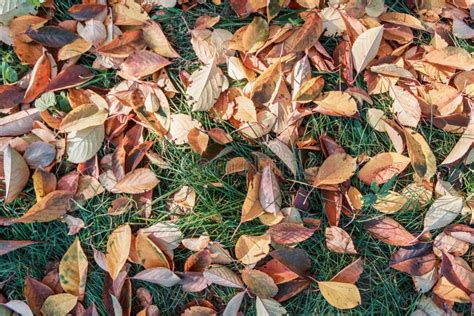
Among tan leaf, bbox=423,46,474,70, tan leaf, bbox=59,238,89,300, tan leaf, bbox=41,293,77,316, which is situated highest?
tan leaf, bbox=423,46,474,70

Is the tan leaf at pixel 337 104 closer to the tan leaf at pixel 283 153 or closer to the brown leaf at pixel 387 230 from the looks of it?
the tan leaf at pixel 283 153

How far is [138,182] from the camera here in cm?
152

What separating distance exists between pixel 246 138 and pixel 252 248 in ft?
1.00

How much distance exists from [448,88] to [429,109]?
8 cm

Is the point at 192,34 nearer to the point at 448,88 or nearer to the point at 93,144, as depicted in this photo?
the point at 93,144

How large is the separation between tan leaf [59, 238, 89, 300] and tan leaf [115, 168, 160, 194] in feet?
0.67

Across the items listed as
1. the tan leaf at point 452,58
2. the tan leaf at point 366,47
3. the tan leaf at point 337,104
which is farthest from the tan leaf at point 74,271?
the tan leaf at point 452,58

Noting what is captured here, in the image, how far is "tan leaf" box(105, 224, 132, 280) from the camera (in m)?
1.48

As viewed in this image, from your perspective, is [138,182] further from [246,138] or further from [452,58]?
[452,58]

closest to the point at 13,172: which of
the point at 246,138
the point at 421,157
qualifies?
the point at 246,138

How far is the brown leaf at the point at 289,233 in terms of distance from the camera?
1.49 metres

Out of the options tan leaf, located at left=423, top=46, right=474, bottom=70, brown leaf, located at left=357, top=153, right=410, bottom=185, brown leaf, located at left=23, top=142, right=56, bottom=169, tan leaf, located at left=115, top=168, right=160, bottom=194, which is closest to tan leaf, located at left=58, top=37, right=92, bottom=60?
brown leaf, located at left=23, top=142, right=56, bottom=169

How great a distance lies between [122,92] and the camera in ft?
5.05

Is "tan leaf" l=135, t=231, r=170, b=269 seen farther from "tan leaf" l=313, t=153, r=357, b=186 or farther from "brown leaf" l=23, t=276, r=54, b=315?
→ "tan leaf" l=313, t=153, r=357, b=186
